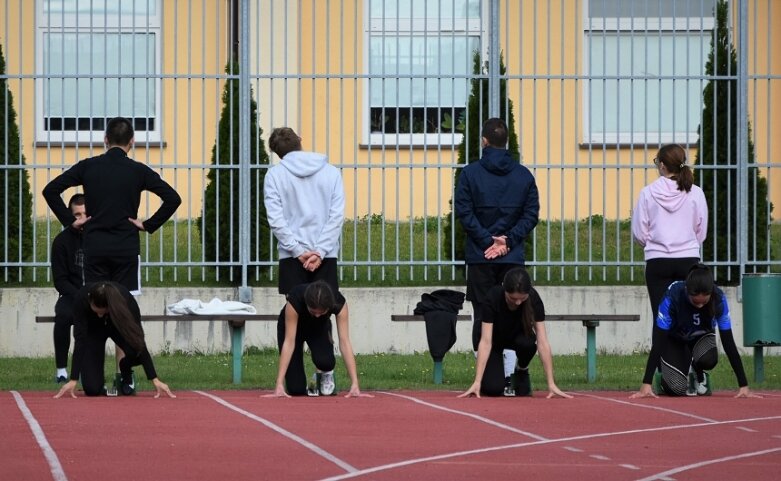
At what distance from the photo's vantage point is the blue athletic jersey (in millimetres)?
11703

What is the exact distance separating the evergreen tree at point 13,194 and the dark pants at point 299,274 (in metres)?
4.83

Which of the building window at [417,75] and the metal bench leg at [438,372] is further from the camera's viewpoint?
the building window at [417,75]

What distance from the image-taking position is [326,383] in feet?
38.6

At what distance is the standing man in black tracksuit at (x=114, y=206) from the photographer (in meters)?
11.6

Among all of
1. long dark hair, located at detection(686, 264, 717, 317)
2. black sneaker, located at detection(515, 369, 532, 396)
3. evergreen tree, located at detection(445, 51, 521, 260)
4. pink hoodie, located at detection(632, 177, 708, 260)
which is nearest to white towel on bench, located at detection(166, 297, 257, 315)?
black sneaker, located at detection(515, 369, 532, 396)

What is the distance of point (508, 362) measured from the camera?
11812mm

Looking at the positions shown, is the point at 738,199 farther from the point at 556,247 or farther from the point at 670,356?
the point at 670,356

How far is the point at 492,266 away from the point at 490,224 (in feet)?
0.99

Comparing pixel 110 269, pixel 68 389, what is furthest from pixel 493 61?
pixel 68 389

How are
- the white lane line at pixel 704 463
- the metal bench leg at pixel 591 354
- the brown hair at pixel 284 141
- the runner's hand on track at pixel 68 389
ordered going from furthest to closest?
the metal bench leg at pixel 591 354
the brown hair at pixel 284 141
the runner's hand on track at pixel 68 389
the white lane line at pixel 704 463

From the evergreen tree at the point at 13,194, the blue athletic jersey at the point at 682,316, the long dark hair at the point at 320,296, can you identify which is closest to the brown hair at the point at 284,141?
the long dark hair at the point at 320,296

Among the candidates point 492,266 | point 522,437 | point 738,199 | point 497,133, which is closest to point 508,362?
point 492,266

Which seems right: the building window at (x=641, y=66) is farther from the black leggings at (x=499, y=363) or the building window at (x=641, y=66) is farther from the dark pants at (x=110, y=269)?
the dark pants at (x=110, y=269)

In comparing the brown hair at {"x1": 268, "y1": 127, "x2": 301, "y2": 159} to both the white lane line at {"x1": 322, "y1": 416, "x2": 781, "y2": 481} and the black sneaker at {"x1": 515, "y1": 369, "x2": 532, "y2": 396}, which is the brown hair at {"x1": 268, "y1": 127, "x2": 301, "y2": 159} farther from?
the white lane line at {"x1": 322, "y1": 416, "x2": 781, "y2": 481}
